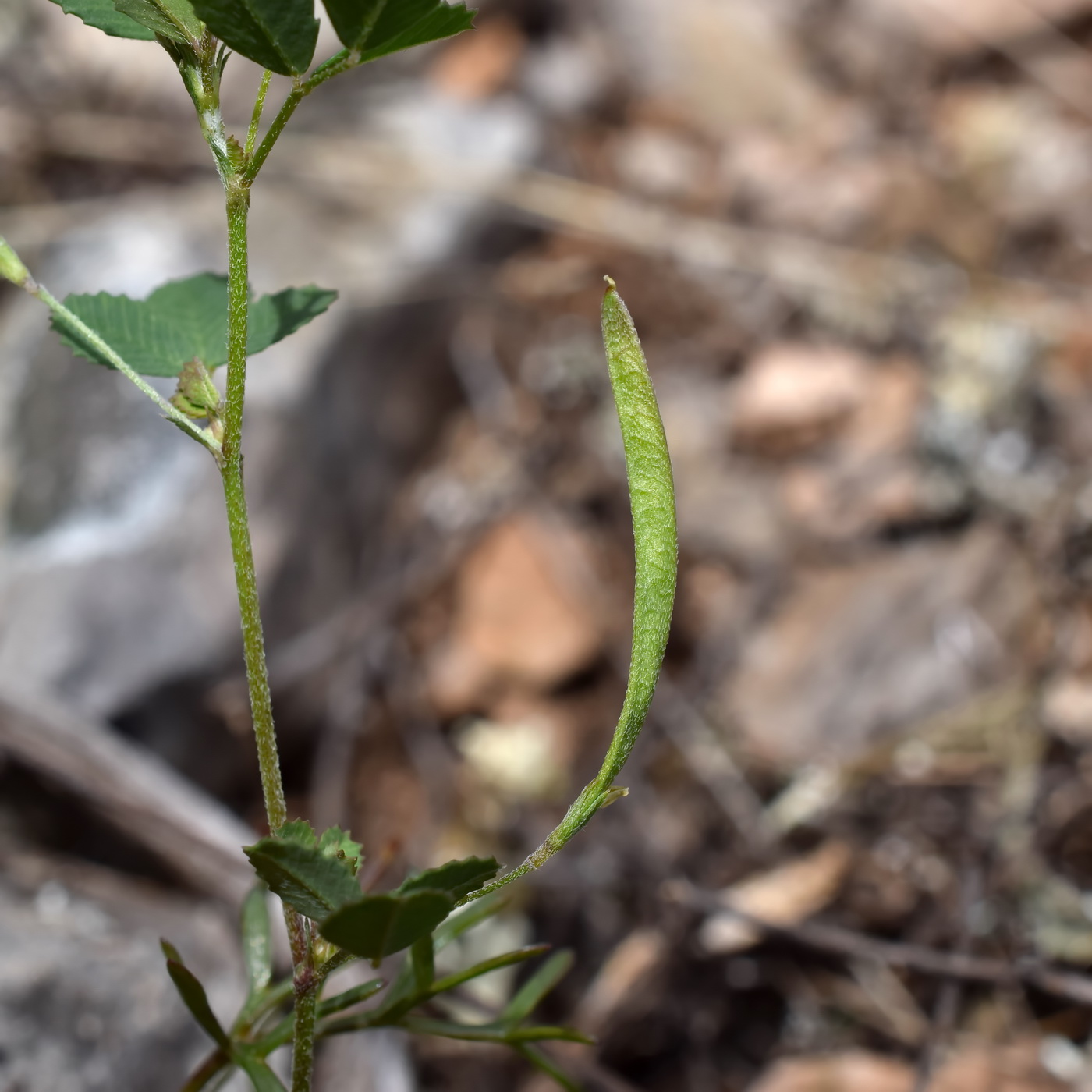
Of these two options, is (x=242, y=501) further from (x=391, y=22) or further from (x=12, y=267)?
(x=391, y=22)

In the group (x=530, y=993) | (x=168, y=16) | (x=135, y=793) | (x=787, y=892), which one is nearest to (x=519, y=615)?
(x=787, y=892)

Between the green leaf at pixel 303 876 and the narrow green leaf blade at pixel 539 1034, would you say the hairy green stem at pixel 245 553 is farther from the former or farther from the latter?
the narrow green leaf blade at pixel 539 1034

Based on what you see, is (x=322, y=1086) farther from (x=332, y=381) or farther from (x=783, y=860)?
(x=332, y=381)

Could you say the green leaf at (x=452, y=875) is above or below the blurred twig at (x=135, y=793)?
above

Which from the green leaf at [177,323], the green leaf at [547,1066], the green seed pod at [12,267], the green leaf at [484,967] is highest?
the green seed pod at [12,267]

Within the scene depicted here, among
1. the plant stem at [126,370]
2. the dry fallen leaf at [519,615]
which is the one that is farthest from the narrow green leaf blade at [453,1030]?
the dry fallen leaf at [519,615]

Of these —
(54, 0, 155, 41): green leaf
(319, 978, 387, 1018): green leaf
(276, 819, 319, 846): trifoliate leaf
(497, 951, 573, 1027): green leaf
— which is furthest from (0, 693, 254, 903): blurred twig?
(54, 0, 155, 41): green leaf

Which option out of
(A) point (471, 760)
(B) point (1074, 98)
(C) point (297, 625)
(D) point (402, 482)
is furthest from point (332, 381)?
(B) point (1074, 98)

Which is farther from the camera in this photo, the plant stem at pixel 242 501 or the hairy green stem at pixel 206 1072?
the hairy green stem at pixel 206 1072
